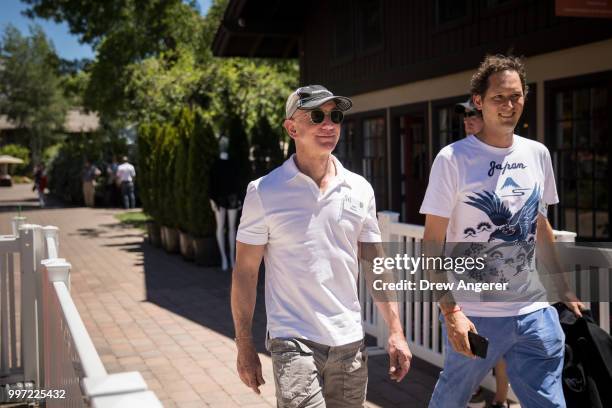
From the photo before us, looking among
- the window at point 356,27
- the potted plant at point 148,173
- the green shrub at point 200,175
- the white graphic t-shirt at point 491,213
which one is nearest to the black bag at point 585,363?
the white graphic t-shirt at point 491,213

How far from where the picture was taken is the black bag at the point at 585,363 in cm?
326

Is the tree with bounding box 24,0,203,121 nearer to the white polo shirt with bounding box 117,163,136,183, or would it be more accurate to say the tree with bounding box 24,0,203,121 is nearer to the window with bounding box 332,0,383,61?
the white polo shirt with bounding box 117,163,136,183

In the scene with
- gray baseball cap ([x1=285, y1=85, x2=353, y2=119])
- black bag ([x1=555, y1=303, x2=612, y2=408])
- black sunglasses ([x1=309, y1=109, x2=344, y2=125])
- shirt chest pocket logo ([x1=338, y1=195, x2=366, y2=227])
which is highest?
gray baseball cap ([x1=285, y1=85, x2=353, y2=119])

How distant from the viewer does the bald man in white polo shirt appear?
2.82 m

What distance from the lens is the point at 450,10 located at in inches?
407

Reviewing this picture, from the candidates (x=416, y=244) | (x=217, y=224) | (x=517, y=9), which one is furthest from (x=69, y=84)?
(x=416, y=244)

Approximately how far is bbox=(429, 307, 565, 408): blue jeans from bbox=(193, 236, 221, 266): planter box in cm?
901

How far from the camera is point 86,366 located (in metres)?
2.27

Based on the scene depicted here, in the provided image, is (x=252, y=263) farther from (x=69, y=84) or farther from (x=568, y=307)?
(x=69, y=84)

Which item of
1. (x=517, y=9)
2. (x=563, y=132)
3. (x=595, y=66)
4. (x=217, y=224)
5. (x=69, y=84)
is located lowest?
(x=217, y=224)

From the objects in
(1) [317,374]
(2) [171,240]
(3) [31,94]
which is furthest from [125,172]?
(3) [31,94]

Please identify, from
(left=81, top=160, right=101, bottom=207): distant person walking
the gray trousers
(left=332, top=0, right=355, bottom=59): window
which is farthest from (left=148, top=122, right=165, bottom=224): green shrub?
(left=81, top=160, right=101, bottom=207): distant person walking

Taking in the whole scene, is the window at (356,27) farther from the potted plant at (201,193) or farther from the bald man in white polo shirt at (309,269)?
the bald man in white polo shirt at (309,269)

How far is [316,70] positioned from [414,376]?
1014 centimetres
